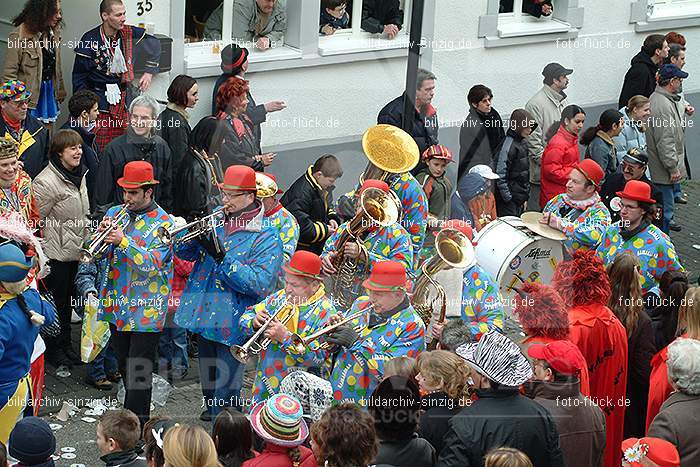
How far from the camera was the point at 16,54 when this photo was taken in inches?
451

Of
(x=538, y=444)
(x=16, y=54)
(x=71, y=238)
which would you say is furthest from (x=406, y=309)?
(x=16, y=54)

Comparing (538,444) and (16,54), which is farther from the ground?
(16,54)

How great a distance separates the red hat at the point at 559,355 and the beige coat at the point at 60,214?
12.3ft

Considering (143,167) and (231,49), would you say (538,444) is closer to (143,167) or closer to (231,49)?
(143,167)

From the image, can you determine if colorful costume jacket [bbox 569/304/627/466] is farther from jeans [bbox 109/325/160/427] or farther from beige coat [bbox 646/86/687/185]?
beige coat [bbox 646/86/687/185]

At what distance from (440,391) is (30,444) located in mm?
2128

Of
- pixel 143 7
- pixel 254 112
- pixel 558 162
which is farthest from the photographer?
pixel 558 162

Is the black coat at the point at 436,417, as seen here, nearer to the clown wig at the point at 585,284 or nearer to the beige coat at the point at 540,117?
the clown wig at the point at 585,284

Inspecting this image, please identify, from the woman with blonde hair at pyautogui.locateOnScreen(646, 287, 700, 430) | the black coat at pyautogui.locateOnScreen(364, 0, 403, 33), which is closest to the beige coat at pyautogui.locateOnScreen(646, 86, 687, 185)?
the black coat at pyautogui.locateOnScreen(364, 0, 403, 33)

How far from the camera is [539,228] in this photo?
37.4 feet

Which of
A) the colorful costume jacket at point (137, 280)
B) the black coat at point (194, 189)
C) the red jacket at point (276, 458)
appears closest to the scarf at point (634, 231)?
the black coat at point (194, 189)

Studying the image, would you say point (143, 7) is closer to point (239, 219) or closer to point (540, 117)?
point (239, 219)

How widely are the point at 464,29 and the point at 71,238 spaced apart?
6352 millimetres

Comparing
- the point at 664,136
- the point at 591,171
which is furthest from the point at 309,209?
the point at 664,136
